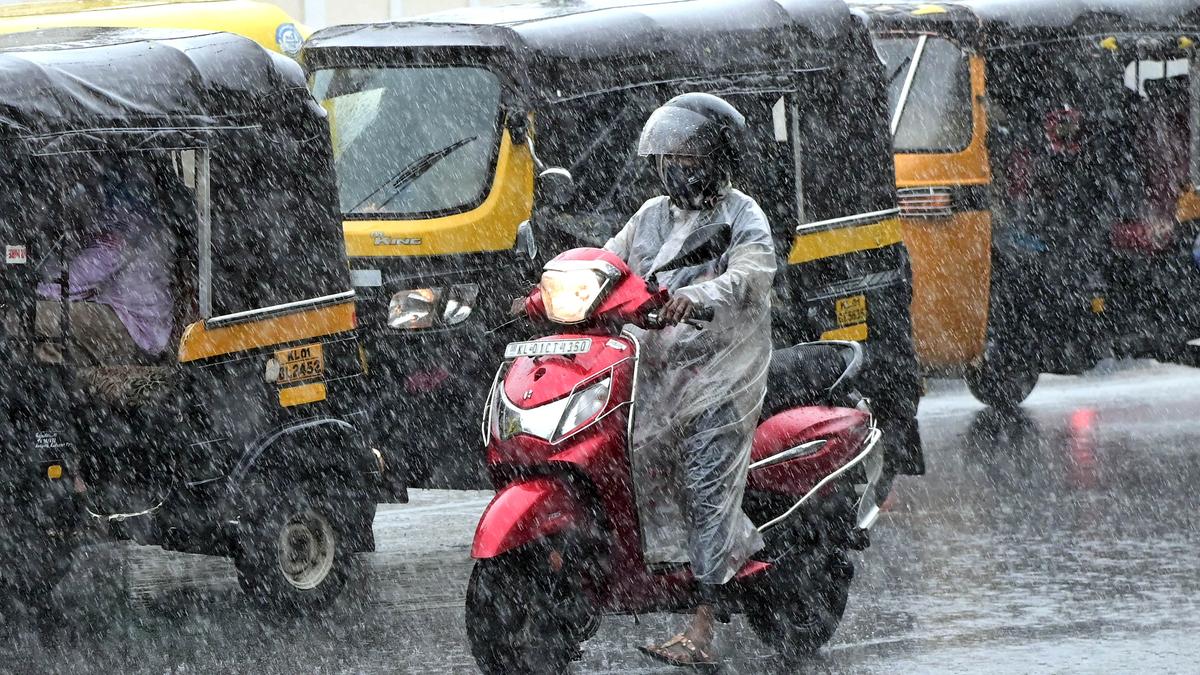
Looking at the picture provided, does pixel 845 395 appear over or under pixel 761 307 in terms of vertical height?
under

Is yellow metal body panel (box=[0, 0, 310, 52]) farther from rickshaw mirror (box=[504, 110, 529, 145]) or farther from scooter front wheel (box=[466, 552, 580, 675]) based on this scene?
scooter front wheel (box=[466, 552, 580, 675])

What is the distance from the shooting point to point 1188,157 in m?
13.5

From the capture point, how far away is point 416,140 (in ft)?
31.5

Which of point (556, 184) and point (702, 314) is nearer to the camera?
point (702, 314)

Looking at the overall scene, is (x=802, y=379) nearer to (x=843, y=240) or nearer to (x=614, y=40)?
(x=614, y=40)

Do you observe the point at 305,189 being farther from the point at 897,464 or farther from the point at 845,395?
the point at 897,464

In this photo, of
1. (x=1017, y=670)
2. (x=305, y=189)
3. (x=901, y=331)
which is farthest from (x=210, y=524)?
(x=901, y=331)

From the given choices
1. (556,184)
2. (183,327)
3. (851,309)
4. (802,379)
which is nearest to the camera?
(802,379)

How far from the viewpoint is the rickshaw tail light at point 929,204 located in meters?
12.4

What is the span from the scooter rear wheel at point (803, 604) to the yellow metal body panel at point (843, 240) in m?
2.83

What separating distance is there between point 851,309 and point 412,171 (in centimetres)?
218

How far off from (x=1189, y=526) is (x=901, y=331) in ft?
5.62

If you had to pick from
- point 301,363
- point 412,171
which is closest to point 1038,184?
point 412,171

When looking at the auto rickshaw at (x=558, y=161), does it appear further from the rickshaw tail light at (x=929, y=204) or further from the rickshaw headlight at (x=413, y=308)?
the rickshaw tail light at (x=929, y=204)
